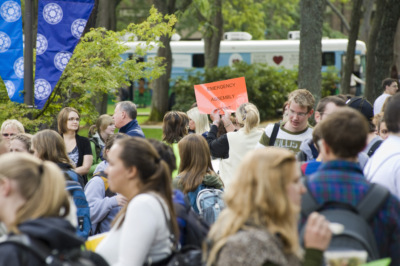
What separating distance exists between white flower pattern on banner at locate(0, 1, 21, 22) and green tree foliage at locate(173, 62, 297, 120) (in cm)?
1661

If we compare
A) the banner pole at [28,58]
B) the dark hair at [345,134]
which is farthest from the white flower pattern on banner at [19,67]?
the dark hair at [345,134]

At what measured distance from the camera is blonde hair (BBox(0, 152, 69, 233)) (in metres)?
3.29

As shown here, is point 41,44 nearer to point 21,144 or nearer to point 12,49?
point 12,49

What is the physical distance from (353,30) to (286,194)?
1806 cm

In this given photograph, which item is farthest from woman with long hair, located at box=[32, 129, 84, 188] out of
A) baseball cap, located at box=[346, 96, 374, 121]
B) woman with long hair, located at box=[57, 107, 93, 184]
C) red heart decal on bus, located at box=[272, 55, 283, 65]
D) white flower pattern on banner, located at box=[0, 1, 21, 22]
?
red heart decal on bus, located at box=[272, 55, 283, 65]

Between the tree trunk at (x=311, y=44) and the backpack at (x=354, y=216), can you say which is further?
the tree trunk at (x=311, y=44)

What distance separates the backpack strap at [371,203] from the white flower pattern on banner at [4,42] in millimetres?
8213

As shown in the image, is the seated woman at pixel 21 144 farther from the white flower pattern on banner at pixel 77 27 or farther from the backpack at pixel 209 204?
the white flower pattern on banner at pixel 77 27

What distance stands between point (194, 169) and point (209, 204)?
0.36 metres

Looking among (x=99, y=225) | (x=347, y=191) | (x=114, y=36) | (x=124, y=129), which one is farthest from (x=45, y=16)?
(x=347, y=191)

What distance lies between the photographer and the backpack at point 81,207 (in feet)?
19.3

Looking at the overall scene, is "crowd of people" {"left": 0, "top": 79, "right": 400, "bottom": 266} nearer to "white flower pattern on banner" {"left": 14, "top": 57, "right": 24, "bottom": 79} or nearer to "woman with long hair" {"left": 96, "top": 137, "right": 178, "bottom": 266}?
"woman with long hair" {"left": 96, "top": 137, "right": 178, "bottom": 266}

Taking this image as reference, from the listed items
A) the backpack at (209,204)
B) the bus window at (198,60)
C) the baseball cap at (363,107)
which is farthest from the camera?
the bus window at (198,60)

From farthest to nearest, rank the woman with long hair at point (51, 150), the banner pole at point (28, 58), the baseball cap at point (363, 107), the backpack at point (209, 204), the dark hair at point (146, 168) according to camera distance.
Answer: the banner pole at point (28, 58), the baseball cap at point (363, 107), the woman with long hair at point (51, 150), the backpack at point (209, 204), the dark hair at point (146, 168)
